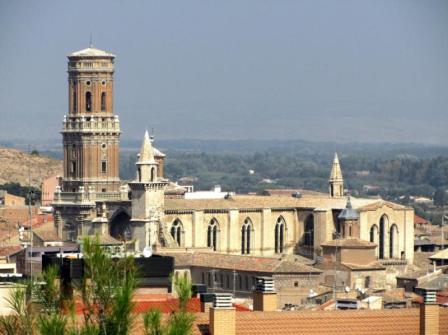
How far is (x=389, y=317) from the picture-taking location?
5281cm

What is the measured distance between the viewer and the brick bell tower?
128375 millimetres

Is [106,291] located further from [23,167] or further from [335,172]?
[23,167]

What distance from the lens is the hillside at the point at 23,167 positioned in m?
187

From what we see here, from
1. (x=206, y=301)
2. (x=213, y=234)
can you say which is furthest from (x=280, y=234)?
(x=206, y=301)

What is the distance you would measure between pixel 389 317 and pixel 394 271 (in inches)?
2426

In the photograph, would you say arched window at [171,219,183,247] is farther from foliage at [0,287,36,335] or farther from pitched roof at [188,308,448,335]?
foliage at [0,287,36,335]

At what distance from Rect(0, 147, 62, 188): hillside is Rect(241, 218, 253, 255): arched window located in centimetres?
6404

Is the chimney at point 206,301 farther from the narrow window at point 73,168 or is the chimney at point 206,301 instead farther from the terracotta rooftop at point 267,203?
the narrow window at point 73,168

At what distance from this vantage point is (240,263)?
108 meters

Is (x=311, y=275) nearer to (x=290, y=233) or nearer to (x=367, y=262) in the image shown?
(x=367, y=262)

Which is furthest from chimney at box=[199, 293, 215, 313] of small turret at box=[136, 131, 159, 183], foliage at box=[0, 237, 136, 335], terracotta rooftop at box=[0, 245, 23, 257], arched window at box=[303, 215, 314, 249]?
arched window at box=[303, 215, 314, 249]

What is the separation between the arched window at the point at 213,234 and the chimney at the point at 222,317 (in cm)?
6794

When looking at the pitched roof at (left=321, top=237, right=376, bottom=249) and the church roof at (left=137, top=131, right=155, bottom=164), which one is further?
the church roof at (left=137, top=131, right=155, bottom=164)

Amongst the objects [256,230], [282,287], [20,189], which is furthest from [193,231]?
[20,189]
